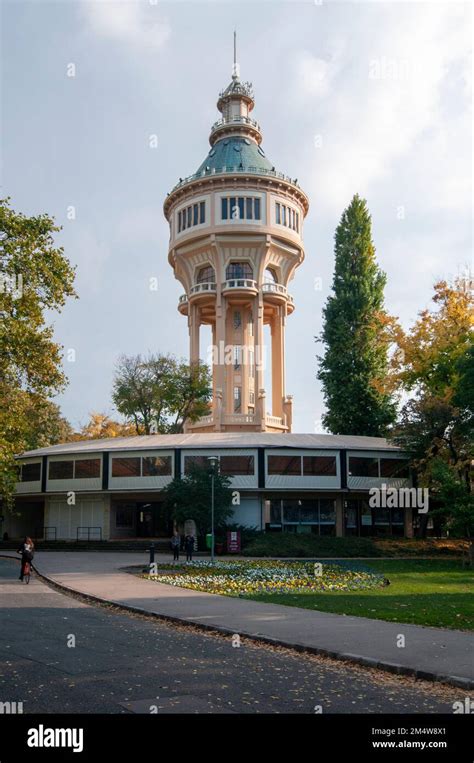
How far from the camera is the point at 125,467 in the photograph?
149ft

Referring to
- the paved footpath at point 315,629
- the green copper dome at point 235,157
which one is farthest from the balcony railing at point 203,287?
the paved footpath at point 315,629

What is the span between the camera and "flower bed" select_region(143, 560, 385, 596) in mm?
21516

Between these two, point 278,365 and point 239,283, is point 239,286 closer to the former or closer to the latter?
point 239,283

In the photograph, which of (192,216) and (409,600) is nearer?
Answer: (409,600)

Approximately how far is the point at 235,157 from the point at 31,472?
33.1 meters

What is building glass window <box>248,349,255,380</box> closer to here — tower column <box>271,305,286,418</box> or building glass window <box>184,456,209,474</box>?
tower column <box>271,305,286,418</box>

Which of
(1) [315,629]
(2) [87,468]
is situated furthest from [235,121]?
(1) [315,629]

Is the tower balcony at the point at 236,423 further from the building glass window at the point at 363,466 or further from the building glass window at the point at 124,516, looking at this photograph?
the building glass window at the point at 363,466

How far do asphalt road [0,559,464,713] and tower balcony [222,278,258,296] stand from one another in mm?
48242

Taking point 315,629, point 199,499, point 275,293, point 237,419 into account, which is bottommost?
point 315,629

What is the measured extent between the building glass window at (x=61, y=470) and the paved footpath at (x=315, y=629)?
2485 centimetres

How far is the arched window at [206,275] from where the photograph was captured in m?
64.1

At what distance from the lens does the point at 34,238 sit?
31.7 metres

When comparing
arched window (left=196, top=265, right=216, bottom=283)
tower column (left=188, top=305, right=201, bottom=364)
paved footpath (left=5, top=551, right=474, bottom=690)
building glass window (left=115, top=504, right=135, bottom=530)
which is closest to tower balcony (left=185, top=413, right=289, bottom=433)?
tower column (left=188, top=305, right=201, bottom=364)
